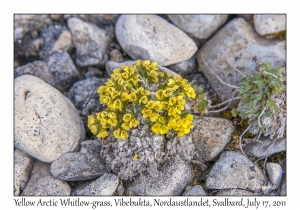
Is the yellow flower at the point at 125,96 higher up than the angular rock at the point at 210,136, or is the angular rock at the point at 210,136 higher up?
the yellow flower at the point at 125,96

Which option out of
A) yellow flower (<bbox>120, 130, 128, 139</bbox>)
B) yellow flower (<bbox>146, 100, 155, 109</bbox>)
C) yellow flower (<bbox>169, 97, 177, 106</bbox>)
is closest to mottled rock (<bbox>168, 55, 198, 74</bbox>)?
yellow flower (<bbox>169, 97, 177, 106</bbox>)

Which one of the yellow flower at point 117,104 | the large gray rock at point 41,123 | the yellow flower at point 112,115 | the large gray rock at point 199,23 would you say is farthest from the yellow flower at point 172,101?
the large gray rock at point 199,23

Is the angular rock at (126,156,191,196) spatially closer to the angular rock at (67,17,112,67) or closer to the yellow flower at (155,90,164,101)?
the yellow flower at (155,90,164,101)

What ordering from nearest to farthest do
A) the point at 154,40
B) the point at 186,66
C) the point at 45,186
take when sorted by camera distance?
1. the point at 45,186
2. the point at 154,40
3. the point at 186,66

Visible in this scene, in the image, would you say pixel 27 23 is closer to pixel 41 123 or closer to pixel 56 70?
pixel 56 70

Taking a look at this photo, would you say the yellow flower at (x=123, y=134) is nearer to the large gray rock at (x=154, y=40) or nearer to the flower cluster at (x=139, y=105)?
the flower cluster at (x=139, y=105)

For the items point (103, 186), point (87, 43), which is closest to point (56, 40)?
point (87, 43)
